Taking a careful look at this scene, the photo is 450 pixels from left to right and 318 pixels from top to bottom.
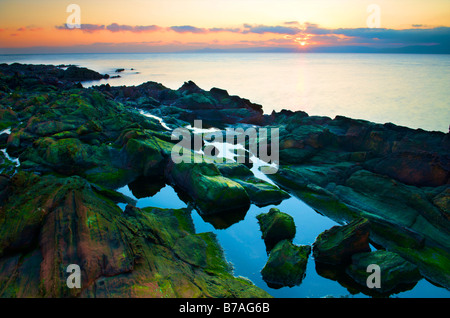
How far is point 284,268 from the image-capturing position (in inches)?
539

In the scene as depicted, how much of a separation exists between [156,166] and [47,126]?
48.2 ft

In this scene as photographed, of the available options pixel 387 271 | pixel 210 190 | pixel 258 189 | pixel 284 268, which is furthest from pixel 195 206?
pixel 387 271

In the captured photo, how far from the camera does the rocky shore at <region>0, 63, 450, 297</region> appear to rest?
10.3 meters

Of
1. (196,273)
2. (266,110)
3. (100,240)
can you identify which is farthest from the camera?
(266,110)

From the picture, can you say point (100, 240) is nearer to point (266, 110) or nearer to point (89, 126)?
point (89, 126)

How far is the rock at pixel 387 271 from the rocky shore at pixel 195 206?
6cm

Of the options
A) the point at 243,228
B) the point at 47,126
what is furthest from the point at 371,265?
the point at 47,126

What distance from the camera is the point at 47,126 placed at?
30.2m

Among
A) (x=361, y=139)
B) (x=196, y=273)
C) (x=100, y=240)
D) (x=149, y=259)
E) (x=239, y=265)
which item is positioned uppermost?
(x=361, y=139)

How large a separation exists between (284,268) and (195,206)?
30.1 ft

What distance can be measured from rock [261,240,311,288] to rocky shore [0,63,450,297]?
2.1 inches

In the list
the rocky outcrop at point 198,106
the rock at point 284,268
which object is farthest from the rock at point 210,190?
the rocky outcrop at point 198,106

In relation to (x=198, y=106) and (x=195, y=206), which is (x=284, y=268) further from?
(x=198, y=106)

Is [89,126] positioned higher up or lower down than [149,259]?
higher up
